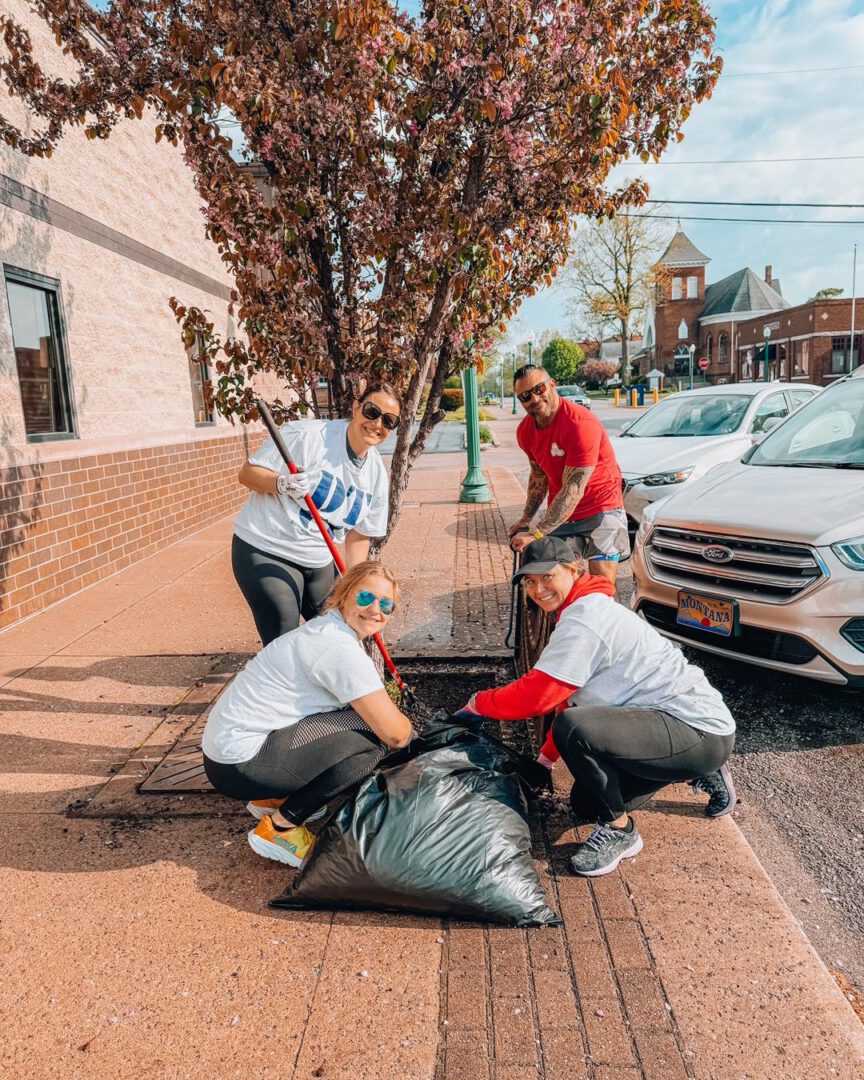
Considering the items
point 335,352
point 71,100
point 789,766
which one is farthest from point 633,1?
point 789,766

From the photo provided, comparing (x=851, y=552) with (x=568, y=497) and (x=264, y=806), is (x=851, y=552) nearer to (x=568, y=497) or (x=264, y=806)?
(x=568, y=497)

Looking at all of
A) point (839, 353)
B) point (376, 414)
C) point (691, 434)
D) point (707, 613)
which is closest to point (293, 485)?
point (376, 414)

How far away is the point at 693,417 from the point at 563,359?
73.8m

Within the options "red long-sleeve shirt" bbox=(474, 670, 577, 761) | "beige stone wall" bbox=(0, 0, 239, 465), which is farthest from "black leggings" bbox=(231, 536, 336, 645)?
"beige stone wall" bbox=(0, 0, 239, 465)

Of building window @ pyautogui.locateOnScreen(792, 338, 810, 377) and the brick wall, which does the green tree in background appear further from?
the brick wall

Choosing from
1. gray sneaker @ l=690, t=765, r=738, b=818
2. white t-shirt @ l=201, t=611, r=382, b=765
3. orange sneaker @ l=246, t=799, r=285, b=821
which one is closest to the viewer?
white t-shirt @ l=201, t=611, r=382, b=765

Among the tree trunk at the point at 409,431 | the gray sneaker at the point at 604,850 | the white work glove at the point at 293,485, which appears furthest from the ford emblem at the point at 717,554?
the white work glove at the point at 293,485

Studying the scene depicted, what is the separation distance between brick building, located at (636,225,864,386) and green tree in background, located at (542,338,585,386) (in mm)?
7030

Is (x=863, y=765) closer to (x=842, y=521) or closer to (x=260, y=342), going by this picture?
(x=842, y=521)

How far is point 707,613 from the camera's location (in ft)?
14.8

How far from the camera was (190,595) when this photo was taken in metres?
7.17

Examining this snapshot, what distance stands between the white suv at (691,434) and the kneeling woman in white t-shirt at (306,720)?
5922 mm

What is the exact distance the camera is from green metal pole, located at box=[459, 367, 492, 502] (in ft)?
41.4

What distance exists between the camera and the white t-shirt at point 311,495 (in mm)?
3807
